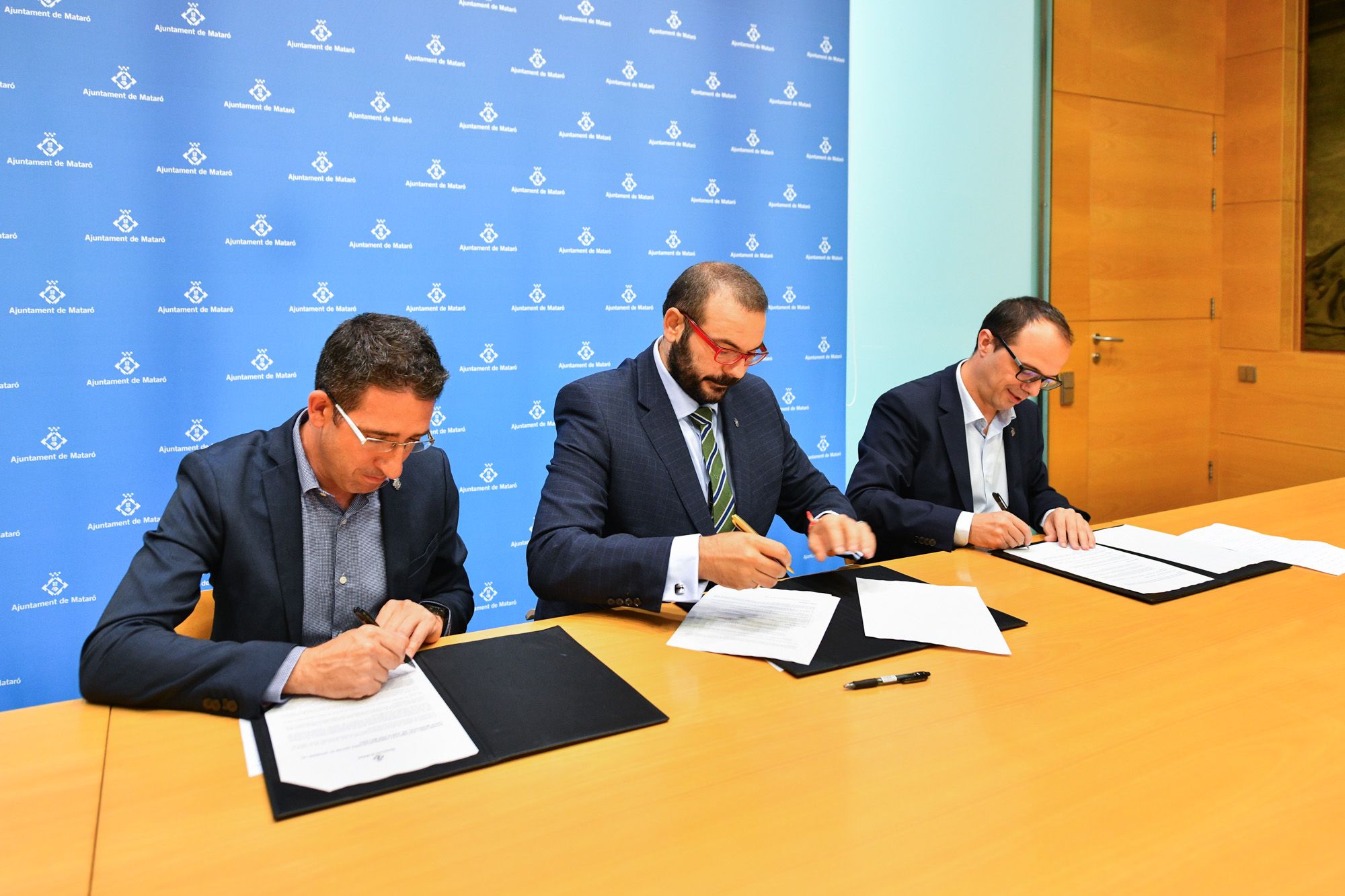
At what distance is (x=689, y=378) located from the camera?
2270 millimetres

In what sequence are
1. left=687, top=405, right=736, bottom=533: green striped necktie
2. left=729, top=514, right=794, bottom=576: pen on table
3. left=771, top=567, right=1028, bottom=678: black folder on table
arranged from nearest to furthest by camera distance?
left=771, top=567, right=1028, bottom=678: black folder on table, left=729, top=514, right=794, bottom=576: pen on table, left=687, top=405, right=736, bottom=533: green striped necktie

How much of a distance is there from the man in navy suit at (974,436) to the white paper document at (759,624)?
0.74 metres

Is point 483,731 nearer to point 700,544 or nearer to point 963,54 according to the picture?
point 700,544

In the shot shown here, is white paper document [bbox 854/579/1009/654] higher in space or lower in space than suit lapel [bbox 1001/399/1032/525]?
lower

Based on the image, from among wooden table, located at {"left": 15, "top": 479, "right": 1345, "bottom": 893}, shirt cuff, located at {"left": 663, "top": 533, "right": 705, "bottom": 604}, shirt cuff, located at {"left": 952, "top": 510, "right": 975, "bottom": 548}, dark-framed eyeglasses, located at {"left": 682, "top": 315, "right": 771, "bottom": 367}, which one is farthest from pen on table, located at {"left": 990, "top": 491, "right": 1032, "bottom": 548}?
shirt cuff, located at {"left": 663, "top": 533, "right": 705, "bottom": 604}

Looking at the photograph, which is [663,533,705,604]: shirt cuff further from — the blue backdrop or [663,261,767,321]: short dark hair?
the blue backdrop

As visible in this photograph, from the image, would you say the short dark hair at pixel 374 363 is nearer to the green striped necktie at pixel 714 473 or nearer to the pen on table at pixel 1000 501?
the green striped necktie at pixel 714 473

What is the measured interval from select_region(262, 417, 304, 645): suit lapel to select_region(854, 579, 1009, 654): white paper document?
112 centimetres

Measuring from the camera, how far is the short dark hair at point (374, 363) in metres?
1.67

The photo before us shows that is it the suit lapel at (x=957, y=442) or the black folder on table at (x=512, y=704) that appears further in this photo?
the suit lapel at (x=957, y=442)

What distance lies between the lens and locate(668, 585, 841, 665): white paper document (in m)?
1.65

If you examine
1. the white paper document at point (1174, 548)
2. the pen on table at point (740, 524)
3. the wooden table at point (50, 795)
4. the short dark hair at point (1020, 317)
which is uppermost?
the short dark hair at point (1020, 317)

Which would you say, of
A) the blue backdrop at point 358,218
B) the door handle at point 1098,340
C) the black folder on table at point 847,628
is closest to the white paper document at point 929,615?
the black folder on table at point 847,628

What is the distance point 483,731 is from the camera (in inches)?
52.6
